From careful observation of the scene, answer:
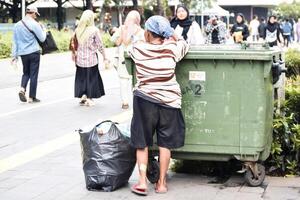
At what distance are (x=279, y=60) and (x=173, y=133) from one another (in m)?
1.33

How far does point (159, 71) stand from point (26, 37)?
263 inches

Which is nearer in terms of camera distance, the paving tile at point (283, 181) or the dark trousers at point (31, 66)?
the paving tile at point (283, 181)

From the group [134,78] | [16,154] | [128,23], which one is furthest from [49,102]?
[134,78]

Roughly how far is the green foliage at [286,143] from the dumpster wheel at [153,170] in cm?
116

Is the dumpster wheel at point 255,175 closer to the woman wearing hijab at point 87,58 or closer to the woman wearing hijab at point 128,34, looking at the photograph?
the woman wearing hijab at point 128,34

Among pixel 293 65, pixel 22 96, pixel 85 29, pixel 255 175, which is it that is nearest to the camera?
pixel 255 175

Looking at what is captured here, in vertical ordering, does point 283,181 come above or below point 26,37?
below

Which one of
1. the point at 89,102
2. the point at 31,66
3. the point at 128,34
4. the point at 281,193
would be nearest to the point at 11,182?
the point at 281,193

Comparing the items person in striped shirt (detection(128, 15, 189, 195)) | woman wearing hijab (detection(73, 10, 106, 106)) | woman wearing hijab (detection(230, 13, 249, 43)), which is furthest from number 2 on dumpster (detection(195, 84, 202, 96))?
woman wearing hijab (detection(230, 13, 249, 43))

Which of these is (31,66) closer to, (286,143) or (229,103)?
(286,143)

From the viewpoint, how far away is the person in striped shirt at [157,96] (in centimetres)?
566

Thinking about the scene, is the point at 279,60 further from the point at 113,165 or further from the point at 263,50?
the point at 113,165

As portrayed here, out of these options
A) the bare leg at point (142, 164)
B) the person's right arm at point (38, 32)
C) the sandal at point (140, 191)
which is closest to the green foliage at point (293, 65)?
the bare leg at point (142, 164)

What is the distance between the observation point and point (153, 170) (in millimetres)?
6066
